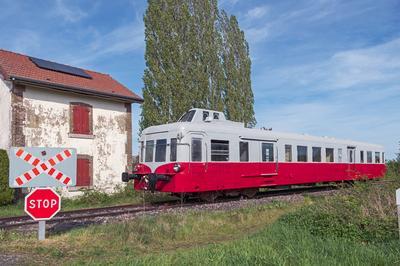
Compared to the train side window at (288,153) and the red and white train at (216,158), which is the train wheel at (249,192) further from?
the train side window at (288,153)

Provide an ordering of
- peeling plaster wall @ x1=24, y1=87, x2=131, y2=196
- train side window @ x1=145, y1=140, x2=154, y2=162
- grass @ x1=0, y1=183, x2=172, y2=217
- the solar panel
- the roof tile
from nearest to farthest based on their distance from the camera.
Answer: train side window @ x1=145, y1=140, x2=154, y2=162 → grass @ x1=0, y1=183, x2=172, y2=217 → the roof tile → peeling plaster wall @ x1=24, y1=87, x2=131, y2=196 → the solar panel

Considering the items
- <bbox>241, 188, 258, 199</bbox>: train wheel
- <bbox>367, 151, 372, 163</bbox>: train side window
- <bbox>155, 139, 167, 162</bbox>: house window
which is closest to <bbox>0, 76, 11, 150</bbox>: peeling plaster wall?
<bbox>155, 139, 167, 162</bbox>: house window

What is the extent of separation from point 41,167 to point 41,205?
2.31 feet

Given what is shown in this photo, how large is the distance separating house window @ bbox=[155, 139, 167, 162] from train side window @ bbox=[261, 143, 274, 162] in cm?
434

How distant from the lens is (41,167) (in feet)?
25.9

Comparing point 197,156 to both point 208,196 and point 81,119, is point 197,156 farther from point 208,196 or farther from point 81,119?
point 81,119

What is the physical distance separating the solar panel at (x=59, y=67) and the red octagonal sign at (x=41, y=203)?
13.9 m

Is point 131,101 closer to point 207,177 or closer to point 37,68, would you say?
point 37,68

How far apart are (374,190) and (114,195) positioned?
1285cm

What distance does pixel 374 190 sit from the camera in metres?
9.12

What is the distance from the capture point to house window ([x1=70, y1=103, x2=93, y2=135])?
65.2 ft

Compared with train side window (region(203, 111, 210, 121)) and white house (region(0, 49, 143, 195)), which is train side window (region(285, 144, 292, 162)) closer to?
train side window (region(203, 111, 210, 121))

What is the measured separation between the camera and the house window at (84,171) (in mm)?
19844

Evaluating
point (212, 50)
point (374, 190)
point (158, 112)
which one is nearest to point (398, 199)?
point (374, 190)
